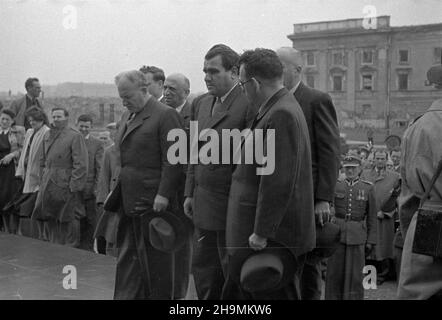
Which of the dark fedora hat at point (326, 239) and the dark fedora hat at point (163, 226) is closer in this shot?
the dark fedora hat at point (326, 239)

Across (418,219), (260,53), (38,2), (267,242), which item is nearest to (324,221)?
(267,242)

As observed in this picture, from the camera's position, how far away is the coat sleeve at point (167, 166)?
359cm

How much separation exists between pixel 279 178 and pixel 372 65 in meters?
0.94

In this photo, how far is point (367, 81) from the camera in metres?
3.57

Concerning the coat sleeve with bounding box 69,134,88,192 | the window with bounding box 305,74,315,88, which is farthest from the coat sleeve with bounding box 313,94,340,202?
the coat sleeve with bounding box 69,134,88,192

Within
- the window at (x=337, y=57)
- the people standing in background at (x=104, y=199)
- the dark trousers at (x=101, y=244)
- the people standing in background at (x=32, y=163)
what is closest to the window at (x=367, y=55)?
the window at (x=337, y=57)

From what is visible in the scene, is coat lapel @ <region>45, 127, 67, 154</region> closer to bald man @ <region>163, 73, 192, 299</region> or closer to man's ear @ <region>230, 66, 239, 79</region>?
bald man @ <region>163, 73, 192, 299</region>

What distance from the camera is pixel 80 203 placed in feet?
15.9

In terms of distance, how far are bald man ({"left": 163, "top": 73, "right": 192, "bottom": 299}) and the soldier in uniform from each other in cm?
74

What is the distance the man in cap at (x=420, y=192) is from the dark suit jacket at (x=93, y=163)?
2.20 metres

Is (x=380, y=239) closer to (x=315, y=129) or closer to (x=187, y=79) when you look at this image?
(x=315, y=129)

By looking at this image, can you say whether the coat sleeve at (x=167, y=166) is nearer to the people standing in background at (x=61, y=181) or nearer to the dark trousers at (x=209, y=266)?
the dark trousers at (x=209, y=266)

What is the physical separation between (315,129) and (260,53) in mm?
443

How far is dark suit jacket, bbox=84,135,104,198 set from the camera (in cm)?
463
